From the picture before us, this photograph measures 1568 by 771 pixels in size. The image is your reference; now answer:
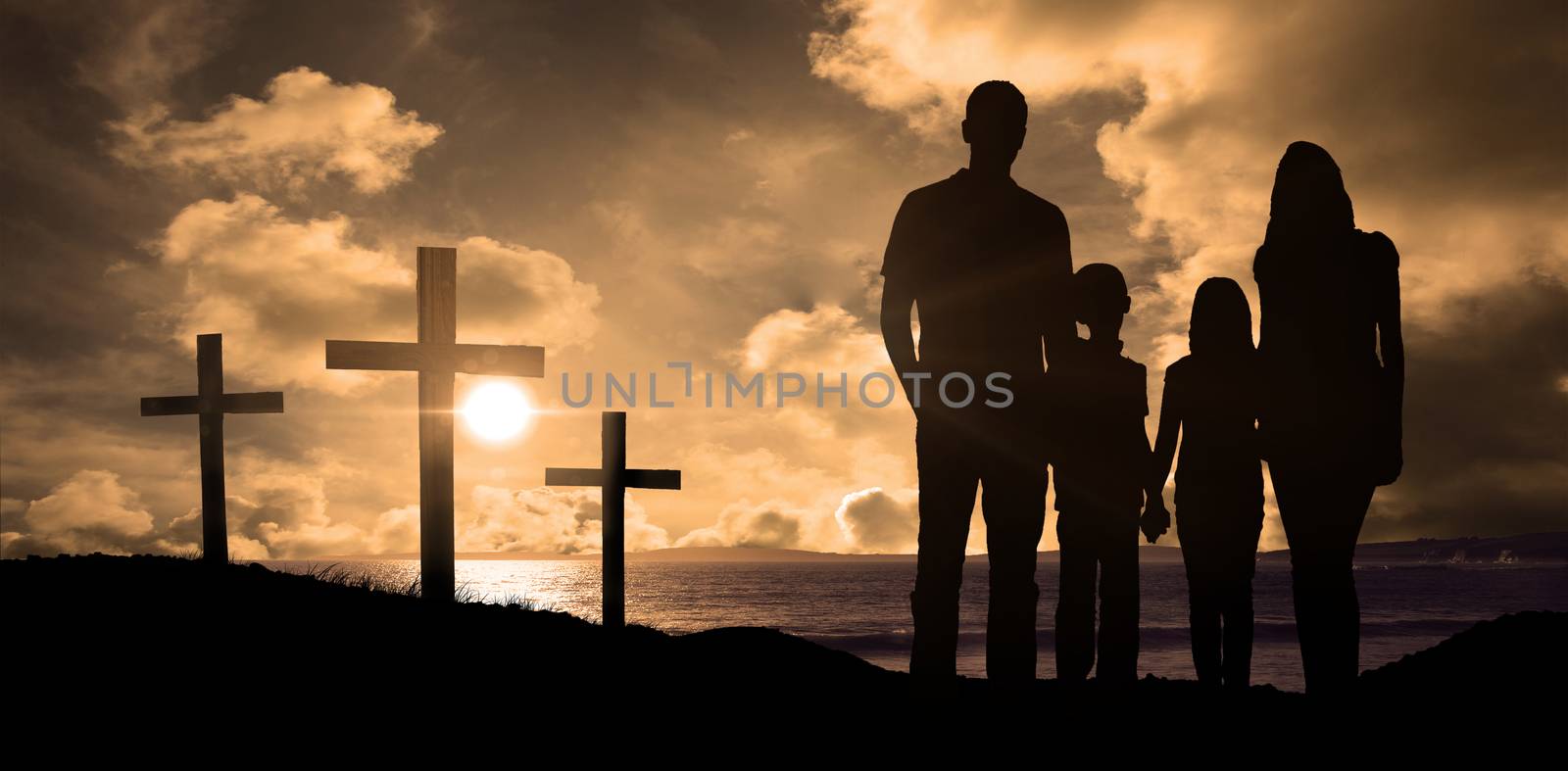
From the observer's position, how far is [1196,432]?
23.7 feet

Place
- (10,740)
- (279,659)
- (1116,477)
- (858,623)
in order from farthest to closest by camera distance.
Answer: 1. (858,623)
2. (1116,477)
3. (279,659)
4. (10,740)

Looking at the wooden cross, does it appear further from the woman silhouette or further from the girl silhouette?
the woman silhouette

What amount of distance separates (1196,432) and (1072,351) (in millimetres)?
2159

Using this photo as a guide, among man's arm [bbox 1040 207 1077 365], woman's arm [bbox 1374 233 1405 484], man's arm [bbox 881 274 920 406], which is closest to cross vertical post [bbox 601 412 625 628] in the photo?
man's arm [bbox 881 274 920 406]

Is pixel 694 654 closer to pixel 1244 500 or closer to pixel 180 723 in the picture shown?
pixel 180 723

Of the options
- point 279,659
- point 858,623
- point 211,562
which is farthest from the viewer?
point 858,623

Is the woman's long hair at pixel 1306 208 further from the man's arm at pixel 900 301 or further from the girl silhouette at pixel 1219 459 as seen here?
the man's arm at pixel 900 301

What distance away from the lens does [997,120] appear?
524cm

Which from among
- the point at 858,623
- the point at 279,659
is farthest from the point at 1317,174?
the point at 858,623

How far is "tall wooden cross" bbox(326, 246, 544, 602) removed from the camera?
372 inches

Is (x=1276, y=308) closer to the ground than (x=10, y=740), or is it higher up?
higher up

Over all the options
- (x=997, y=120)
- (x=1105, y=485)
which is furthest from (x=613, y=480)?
(x=997, y=120)

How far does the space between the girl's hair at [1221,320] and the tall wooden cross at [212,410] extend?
10.1 meters

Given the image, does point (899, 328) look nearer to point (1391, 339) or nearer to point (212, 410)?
point (1391, 339)
